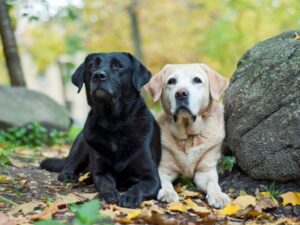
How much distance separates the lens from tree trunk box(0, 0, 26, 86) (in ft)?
29.0

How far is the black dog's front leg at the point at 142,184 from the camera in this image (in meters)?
3.97

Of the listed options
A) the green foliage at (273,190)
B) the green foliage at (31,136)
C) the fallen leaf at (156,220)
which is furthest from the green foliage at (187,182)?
the green foliage at (31,136)

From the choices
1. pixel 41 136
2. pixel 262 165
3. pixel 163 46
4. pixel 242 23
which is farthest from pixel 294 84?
pixel 163 46

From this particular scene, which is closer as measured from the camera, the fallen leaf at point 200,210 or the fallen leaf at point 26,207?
the fallen leaf at point 26,207

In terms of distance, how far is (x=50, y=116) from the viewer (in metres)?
8.88

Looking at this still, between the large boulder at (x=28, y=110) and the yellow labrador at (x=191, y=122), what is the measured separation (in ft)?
13.1

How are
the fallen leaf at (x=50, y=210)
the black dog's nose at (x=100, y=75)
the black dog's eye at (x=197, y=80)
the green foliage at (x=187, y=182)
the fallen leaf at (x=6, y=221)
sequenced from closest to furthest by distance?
the fallen leaf at (x=6, y=221)
the fallen leaf at (x=50, y=210)
the black dog's nose at (x=100, y=75)
the black dog's eye at (x=197, y=80)
the green foliage at (x=187, y=182)

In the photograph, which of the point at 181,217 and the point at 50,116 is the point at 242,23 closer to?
the point at 50,116

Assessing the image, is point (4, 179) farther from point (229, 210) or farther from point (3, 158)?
point (229, 210)

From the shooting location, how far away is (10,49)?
360 inches

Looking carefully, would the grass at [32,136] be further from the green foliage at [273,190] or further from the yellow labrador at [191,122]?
the green foliage at [273,190]

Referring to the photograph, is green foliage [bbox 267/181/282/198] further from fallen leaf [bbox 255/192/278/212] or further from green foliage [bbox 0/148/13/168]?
green foliage [bbox 0/148/13/168]

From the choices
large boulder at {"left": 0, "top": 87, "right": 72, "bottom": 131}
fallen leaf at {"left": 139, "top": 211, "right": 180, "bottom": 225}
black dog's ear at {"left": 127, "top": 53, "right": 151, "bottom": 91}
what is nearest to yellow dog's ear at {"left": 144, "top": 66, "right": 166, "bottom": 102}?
black dog's ear at {"left": 127, "top": 53, "right": 151, "bottom": 91}

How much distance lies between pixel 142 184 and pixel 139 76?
41.8 inches
